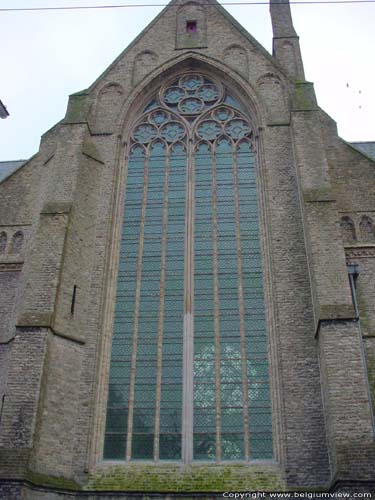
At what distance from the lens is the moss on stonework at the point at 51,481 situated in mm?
10141

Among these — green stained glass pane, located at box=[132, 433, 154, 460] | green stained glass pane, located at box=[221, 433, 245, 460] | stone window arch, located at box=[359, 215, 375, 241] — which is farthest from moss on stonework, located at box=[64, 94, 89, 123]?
green stained glass pane, located at box=[221, 433, 245, 460]

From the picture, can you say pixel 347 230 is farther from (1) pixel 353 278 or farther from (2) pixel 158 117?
(2) pixel 158 117

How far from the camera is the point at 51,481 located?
34.7 feet

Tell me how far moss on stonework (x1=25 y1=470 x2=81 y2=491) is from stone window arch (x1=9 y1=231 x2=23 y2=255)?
6101 mm

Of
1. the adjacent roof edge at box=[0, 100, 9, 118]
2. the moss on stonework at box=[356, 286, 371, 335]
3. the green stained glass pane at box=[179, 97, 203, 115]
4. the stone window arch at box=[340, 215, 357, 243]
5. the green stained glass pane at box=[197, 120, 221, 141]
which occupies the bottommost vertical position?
the moss on stonework at box=[356, 286, 371, 335]

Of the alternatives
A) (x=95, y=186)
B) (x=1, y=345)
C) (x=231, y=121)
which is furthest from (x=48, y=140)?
(x=1, y=345)

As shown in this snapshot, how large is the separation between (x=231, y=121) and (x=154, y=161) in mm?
2502

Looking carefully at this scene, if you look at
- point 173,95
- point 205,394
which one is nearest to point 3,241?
point 173,95

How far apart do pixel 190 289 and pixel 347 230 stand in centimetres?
406

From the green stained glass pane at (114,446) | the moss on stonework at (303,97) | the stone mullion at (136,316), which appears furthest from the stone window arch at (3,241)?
the moss on stonework at (303,97)

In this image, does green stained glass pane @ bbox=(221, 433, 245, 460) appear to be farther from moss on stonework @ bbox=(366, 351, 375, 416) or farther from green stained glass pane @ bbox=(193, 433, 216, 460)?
moss on stonework @ bbox=(366, 351, 375, 416)

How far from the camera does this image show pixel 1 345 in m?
13.1

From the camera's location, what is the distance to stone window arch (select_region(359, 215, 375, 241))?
14.1m

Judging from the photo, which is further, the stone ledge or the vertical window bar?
the stone ledge
